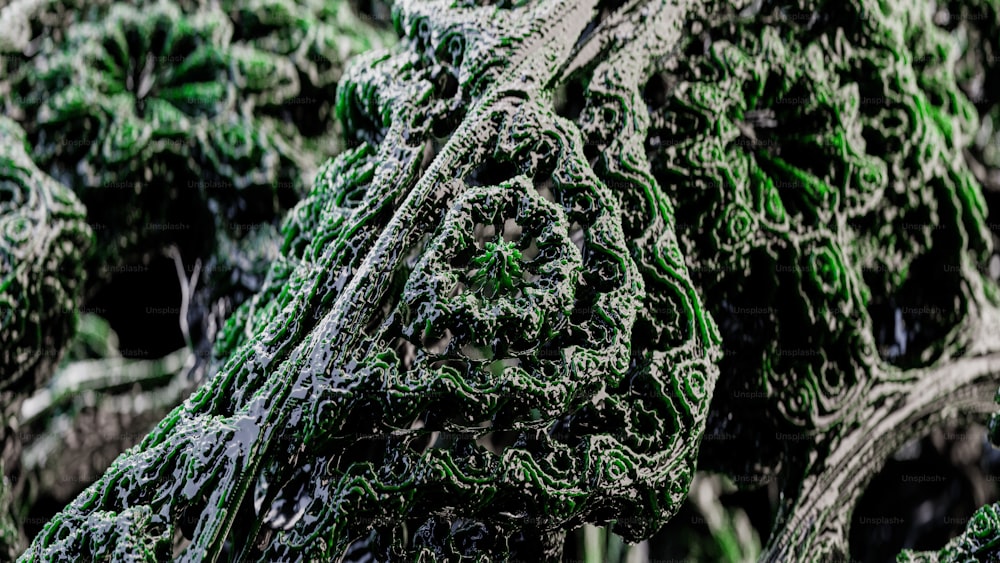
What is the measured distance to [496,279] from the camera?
2.35ft

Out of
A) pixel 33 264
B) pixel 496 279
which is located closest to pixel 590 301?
pixel 496 279

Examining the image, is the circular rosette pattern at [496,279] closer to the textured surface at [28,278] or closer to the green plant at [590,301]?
the green plant at [590,301]

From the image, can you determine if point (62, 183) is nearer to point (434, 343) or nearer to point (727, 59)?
point (434, 343)

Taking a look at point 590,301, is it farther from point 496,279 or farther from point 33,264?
point 33,264

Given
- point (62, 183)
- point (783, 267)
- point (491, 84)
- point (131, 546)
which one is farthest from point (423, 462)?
point (62, 183)

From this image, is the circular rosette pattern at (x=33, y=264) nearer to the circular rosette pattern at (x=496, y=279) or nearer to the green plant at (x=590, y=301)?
the green plant at (x=590, y=301)

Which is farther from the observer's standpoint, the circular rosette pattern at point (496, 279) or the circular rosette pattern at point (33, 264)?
the circular rosette pattern at point (33, 264)

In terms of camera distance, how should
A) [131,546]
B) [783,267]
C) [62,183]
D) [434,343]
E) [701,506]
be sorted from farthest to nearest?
[701,506] → [62,183] → [783,267] → [434,343] → [131,546]

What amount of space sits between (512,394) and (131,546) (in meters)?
0.29

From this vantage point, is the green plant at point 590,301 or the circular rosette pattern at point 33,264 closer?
the green plant at point 590,301

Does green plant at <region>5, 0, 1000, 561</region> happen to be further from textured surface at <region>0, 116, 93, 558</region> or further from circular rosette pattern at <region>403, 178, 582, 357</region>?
textured surface at <region>0, 116, 93, 558</region>

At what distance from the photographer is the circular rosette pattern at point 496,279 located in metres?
0.69

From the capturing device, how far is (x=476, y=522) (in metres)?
0.73

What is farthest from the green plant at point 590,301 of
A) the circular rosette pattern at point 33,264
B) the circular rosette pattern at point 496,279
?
the circular rosette pattern at point 33,264
